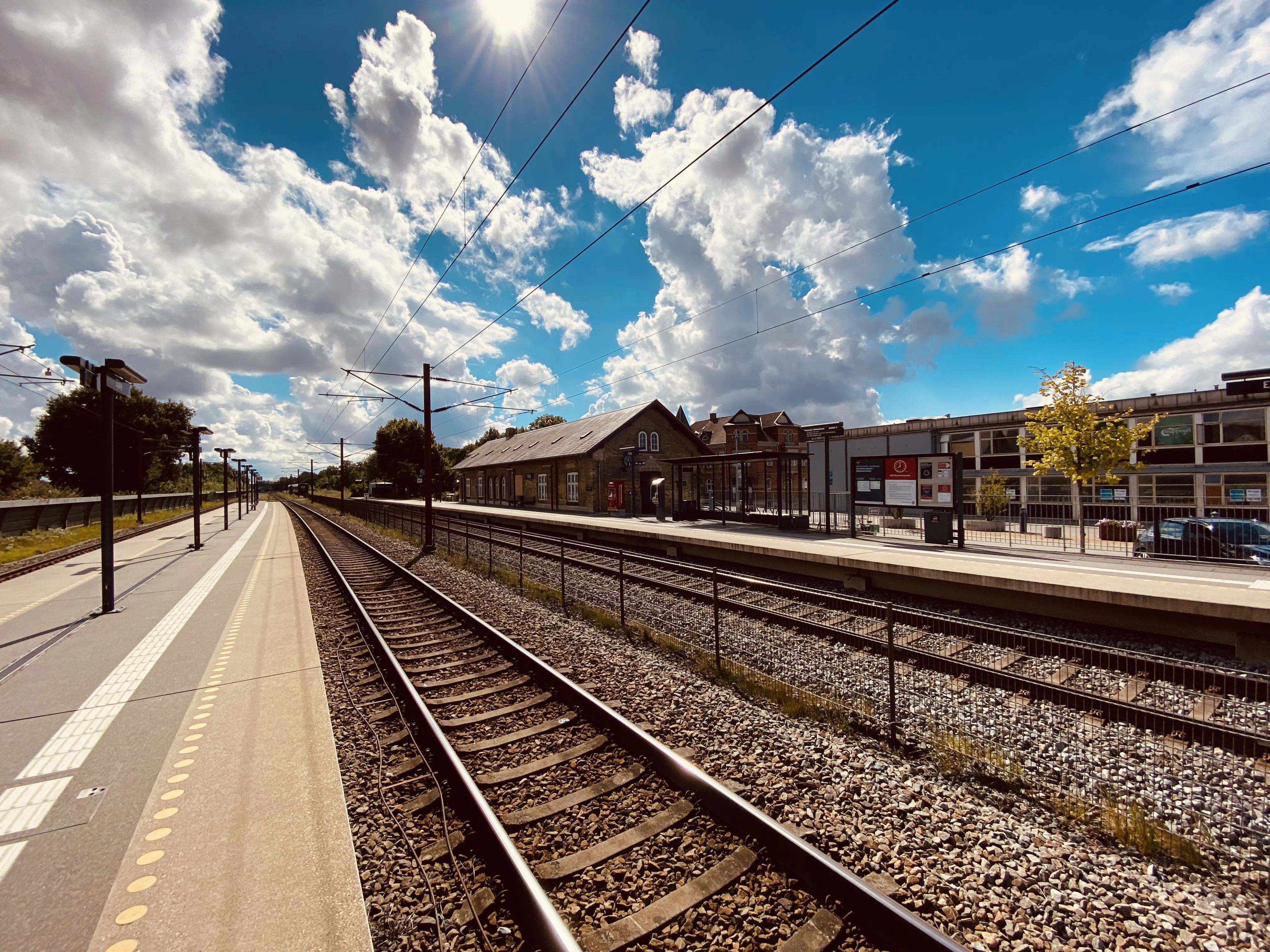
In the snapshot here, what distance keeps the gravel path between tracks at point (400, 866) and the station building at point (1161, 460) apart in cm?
1877

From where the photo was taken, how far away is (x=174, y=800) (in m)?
3.99

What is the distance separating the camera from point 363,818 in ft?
13.0

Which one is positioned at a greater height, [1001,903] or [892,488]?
[892,488]

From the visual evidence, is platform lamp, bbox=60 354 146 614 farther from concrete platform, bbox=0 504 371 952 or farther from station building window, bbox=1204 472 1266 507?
station building window, bbox=1204 472 1266 507

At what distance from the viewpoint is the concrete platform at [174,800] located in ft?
9.56

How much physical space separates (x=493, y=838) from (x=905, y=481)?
16.3 meters

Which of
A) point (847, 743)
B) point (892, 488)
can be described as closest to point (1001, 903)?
point (847, 743)

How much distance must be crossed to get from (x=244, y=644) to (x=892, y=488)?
54.4 ft

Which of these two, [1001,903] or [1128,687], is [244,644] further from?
[1128,687]

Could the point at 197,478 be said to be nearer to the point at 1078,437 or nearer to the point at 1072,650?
the point at 1072,650

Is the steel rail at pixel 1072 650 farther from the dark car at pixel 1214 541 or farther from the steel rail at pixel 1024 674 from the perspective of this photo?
the dark car at pixel 1214 541

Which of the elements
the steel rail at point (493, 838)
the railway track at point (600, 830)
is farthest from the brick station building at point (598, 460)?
the railway track at point (600, 830)

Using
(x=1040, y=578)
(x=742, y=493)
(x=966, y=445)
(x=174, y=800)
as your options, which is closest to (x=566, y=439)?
(x=742, y=493)

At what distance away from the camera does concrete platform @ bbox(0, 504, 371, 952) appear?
2.91m
